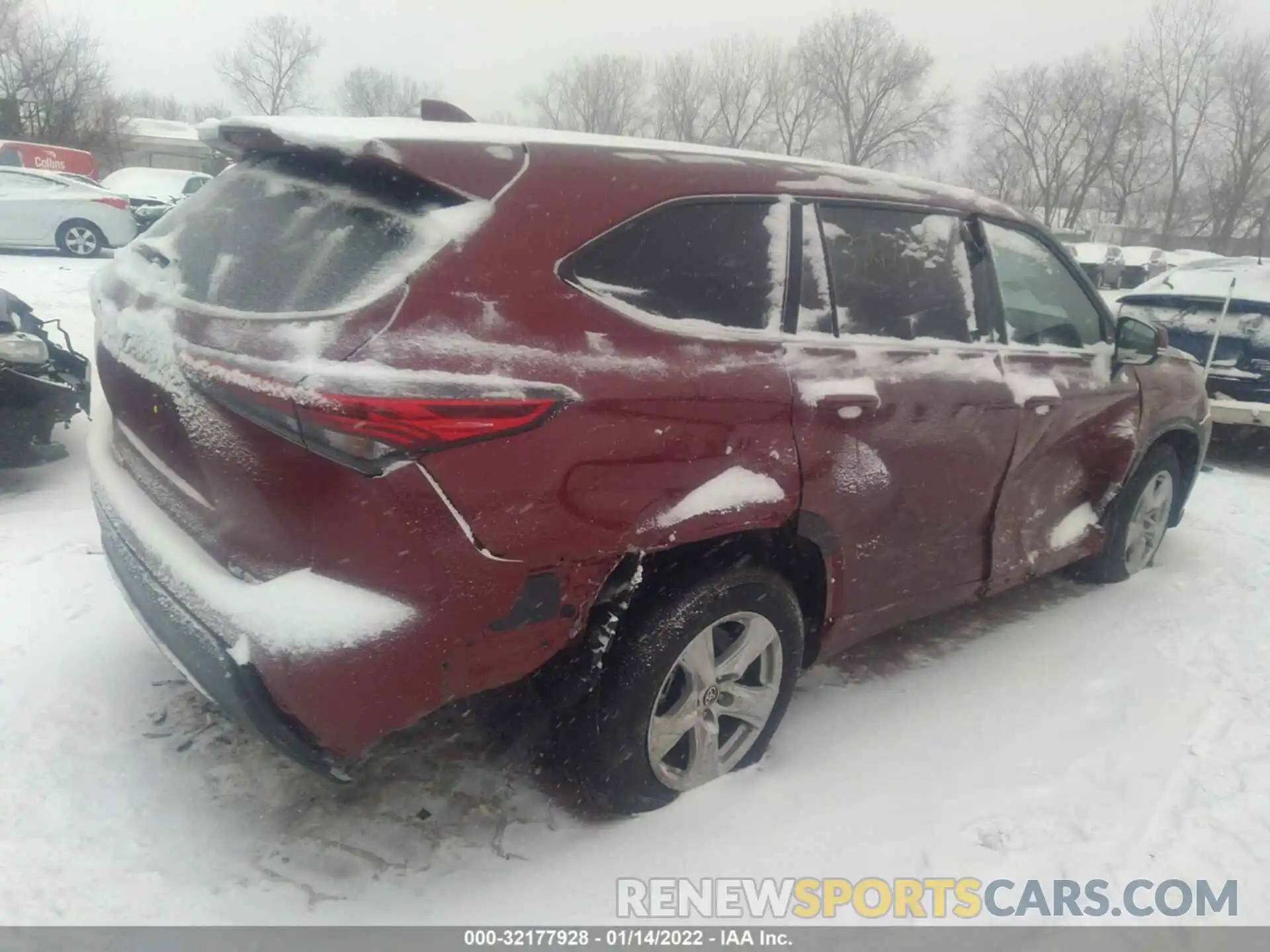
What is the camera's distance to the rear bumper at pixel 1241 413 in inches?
272

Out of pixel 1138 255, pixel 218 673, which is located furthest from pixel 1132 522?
pixel 1138 255

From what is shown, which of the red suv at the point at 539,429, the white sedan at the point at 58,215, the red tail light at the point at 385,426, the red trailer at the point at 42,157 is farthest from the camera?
the red trailer at the point at 42,157

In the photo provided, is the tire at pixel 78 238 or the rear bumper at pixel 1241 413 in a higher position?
the tire at pixel 78 238

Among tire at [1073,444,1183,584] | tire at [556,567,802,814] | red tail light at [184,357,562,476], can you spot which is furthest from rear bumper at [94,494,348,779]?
tire at [1073,444,1183,584]

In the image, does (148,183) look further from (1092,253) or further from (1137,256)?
(1137,256)

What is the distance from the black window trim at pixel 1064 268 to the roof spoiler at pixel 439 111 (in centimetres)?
190

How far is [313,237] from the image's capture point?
7.01 ft

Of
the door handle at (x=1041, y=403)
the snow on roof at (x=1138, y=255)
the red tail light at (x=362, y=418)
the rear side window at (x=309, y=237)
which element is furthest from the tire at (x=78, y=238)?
the snow on roof at (x=1138, y=255)

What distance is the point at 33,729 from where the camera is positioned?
8.88 feet

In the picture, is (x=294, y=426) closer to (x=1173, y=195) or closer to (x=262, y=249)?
(x=262, y=249)

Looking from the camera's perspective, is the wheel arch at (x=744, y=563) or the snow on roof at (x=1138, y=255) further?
the snow on roof at (x=1138, y=255)

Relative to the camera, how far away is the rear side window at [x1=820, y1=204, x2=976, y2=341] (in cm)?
276

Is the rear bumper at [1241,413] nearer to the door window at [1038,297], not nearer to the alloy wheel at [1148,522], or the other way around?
the alloy wheel at [1148,522]

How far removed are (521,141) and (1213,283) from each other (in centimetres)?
830
